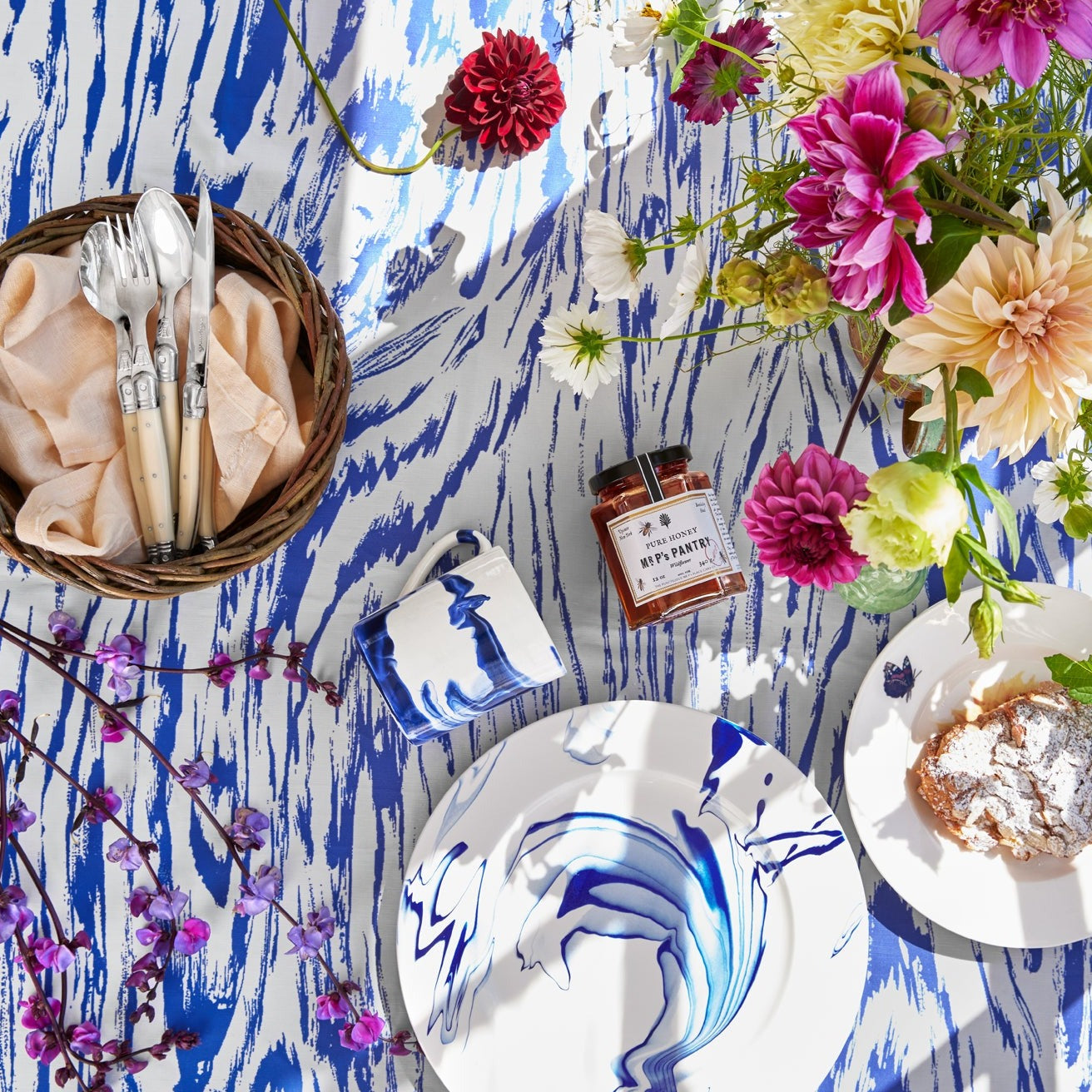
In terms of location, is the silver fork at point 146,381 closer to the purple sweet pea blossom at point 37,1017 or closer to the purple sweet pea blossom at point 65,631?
the purple sweet pea blossom at point 65,631

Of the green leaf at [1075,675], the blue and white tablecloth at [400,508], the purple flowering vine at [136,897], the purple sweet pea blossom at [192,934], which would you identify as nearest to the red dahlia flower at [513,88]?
the blue and white tablecloth at [400,508]

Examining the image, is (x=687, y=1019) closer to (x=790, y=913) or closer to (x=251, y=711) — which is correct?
(x=790, y=913)

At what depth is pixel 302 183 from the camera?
778mm

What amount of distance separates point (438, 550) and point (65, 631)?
308mm

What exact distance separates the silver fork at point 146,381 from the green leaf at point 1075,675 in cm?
65

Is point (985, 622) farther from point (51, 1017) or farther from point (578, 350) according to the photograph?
point (51, 1017)

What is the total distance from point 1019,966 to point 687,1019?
1.01 feet

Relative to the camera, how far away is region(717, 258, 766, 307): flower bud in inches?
18.9

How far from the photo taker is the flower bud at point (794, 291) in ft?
1.53

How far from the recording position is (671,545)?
2.27 feet

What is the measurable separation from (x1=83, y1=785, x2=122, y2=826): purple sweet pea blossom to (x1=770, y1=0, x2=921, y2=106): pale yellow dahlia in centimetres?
67

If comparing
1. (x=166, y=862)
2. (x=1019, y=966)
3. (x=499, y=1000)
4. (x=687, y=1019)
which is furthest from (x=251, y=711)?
(x=1019, y=966)

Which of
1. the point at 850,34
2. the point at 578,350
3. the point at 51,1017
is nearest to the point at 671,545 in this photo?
the point at 578,350

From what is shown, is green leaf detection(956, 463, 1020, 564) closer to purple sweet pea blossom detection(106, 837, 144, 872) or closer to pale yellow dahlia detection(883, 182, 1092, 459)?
pale yellow dahlia detection(883, 182, 1092, 459)
